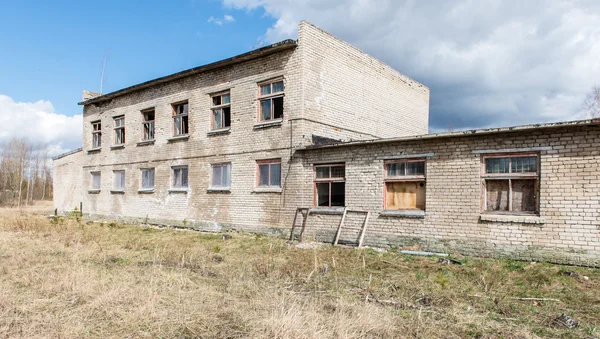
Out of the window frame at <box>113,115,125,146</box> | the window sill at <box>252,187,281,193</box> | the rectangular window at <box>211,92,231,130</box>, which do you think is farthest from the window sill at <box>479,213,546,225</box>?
the window frame at <box>113,115,125,146</box>

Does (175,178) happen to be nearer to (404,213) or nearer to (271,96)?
(271,96)

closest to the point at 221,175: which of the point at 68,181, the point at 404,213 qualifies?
the point at 404,213

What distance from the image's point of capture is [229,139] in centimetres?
1620

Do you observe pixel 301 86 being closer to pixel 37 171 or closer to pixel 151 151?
pixel 151 151

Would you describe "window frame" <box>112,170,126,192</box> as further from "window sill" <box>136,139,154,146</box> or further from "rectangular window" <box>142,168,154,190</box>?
"window sill" <box>136,139,154,146</box>

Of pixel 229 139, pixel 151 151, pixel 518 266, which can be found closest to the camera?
pixel 518 266

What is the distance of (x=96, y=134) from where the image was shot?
77.5ft

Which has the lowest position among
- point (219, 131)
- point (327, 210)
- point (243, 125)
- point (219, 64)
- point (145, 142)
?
point (327, 210)

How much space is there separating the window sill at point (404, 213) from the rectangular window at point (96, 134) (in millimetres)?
17764

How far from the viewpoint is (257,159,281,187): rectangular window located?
14.7 m

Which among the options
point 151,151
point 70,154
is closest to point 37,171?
point 70,154

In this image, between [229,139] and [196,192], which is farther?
[196,192]

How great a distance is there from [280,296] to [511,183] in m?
6.96

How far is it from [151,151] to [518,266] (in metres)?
16.0
